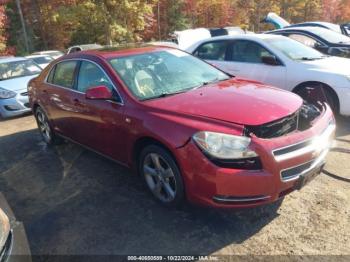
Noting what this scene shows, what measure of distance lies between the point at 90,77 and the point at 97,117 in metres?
0.57

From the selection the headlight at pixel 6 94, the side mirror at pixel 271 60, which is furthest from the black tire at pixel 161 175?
the headlight at pixel 6 94

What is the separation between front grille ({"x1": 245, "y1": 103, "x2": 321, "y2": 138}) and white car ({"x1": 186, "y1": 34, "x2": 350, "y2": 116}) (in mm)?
1684

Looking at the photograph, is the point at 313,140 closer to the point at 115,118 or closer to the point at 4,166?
the point at 115,118

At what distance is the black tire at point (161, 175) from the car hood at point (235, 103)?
0.45m

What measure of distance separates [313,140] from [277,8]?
3908 centimetres

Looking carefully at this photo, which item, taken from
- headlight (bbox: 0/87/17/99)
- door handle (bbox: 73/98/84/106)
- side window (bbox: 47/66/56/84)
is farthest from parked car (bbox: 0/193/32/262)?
headlight (bbox: 0/87/17/99)

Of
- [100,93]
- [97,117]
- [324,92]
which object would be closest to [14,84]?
[97,117]

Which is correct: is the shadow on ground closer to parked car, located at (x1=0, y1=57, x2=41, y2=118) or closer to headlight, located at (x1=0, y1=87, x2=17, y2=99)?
parked car, located at (x1=0, y1=57, x2=41, y2=118)

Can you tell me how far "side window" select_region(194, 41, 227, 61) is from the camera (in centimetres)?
737

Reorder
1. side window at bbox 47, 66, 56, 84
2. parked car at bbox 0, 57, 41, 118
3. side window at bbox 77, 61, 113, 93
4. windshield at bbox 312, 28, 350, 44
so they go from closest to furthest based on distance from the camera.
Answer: side window at bbox 77, 61, 113, 93, side window at bbox 47, 66, 56, 84, parked car at bbox 0, 57, 41, 118, windshield at bbox 312, 28, 350, 44

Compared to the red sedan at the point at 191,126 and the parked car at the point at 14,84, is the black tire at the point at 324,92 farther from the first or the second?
the parked car at the point at 14,84

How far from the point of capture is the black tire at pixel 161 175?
339 cm

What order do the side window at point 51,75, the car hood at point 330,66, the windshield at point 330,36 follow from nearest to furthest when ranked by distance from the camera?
1. the side window at point 51,75
2. the car hood at point 330,66
3. the windshield at point 330,36

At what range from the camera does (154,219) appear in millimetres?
3566
